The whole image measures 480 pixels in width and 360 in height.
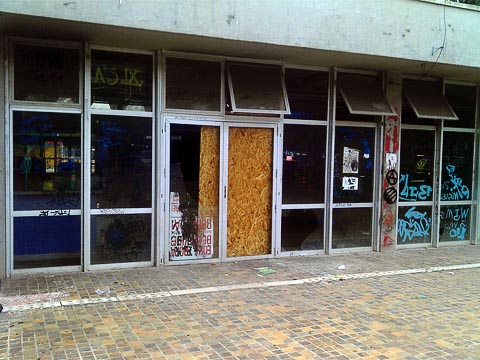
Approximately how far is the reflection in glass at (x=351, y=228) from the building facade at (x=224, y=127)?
33mm

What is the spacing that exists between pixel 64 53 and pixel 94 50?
0.42 metres

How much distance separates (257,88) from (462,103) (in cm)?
473

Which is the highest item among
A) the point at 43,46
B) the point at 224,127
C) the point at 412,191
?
the point at 43,46

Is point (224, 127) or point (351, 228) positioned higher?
point (224, 127)

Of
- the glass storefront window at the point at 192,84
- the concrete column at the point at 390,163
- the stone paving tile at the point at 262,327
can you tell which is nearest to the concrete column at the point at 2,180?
the stone paving tile at the point at 262,327

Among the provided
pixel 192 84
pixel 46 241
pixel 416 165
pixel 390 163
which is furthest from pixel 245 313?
pixel 416 165

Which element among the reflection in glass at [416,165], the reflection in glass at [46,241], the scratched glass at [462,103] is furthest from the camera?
the scratched glass at [462,103]

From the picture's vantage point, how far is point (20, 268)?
22.1 ft

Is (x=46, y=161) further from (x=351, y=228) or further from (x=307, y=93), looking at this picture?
(x=351, y=228)

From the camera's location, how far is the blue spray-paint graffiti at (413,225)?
937 centimetres

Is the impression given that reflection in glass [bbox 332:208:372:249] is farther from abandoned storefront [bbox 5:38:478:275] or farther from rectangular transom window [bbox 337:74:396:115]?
rectangular transom window [bbox 337:74:396:115]

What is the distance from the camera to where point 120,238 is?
7.24m

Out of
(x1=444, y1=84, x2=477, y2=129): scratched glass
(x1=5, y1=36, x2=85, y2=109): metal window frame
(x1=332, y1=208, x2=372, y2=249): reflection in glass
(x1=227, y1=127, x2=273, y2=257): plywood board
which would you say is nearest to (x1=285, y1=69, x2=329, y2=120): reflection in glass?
(x1=227, y1=127, x2=273, y2=257): plywood board

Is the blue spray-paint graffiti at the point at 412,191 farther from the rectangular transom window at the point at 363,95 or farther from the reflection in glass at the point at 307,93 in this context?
the reflection in glass at the point at 307,93
